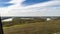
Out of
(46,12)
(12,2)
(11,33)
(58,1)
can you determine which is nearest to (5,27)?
(11,33)

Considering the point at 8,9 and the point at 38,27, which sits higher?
the point at 8,9

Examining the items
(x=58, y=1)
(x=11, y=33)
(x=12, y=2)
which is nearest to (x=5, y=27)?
(x=11, y=33)

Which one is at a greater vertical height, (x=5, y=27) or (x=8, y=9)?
(x=8, y=9)

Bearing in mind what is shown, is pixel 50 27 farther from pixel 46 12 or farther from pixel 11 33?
pixel 11 33

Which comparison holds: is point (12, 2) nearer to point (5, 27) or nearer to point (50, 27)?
point (5, 27)

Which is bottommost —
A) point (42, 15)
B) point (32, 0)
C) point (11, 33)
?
point (11, 33)

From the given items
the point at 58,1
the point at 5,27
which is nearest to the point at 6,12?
the point at 5,27
